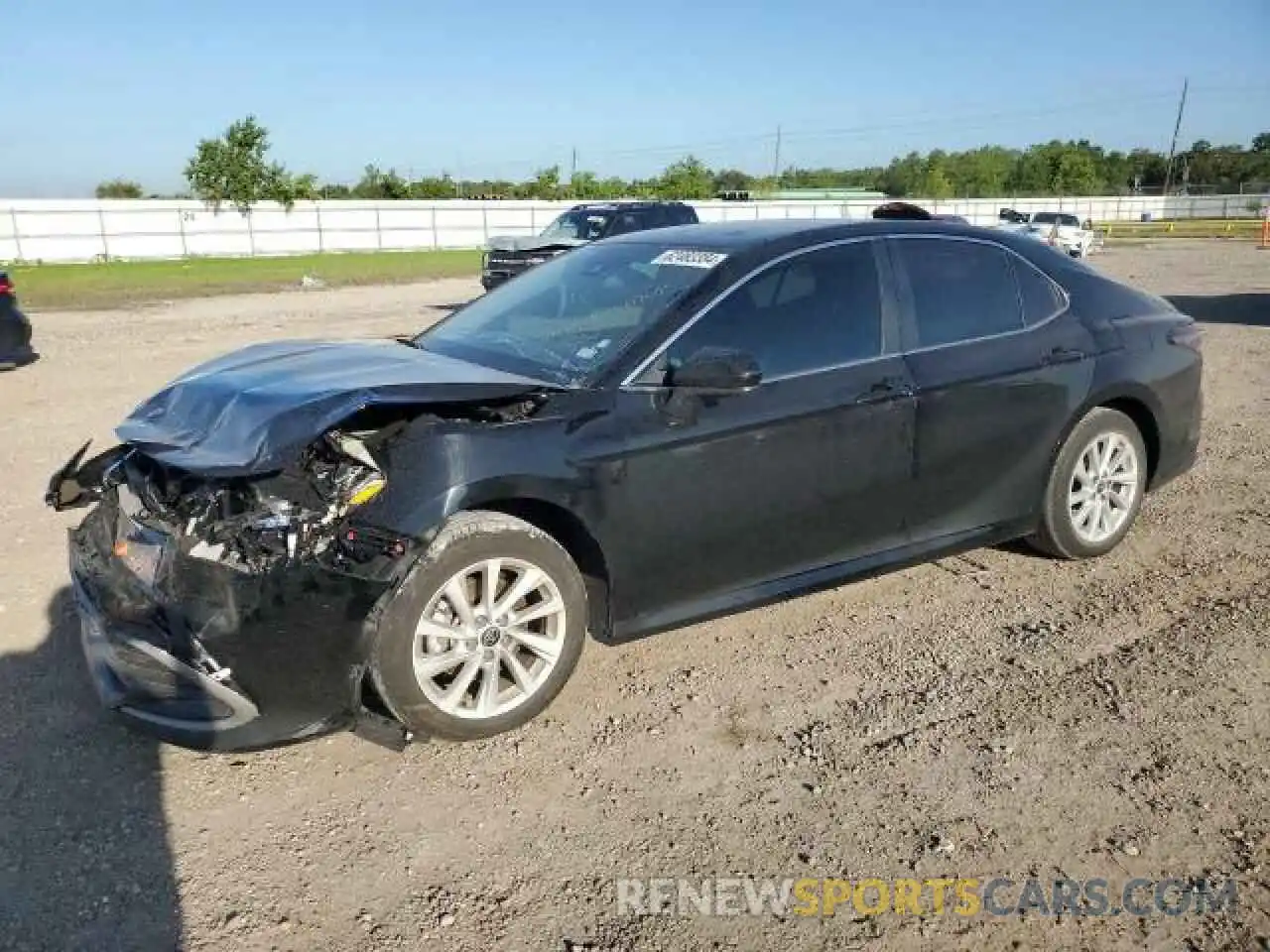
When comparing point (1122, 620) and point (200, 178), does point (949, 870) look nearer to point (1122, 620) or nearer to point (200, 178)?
point (1122, 620)

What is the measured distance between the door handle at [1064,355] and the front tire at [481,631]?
8.35ft

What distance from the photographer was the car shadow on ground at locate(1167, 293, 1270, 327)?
560 inches

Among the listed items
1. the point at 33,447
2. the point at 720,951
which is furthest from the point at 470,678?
the point at 33,447

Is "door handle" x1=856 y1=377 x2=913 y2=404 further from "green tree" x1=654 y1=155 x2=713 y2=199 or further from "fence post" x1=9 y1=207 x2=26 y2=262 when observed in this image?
"green tree" x1=654 y1=155 x2=713 y2=199

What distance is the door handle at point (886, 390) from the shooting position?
13.1 ft

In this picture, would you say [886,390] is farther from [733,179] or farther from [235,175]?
[733,179]

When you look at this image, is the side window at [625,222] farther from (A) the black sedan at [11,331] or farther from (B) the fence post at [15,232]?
(B) the fence post at [15,232]

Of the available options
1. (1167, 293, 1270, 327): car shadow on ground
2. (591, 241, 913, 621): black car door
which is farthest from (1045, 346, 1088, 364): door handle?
(1167, 293, 1270, 327): car shadow on ground

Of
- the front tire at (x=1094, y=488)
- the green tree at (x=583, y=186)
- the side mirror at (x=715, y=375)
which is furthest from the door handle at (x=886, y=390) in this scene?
the green tree at (x=583, y=186)

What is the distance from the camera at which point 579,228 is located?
52.6ft

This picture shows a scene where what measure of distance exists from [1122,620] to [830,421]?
5.40ft

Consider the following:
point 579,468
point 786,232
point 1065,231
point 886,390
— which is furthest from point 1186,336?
point 1065,231

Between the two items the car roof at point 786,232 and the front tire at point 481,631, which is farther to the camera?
the car roof at point 786,232

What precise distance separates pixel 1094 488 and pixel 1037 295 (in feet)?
3.30
